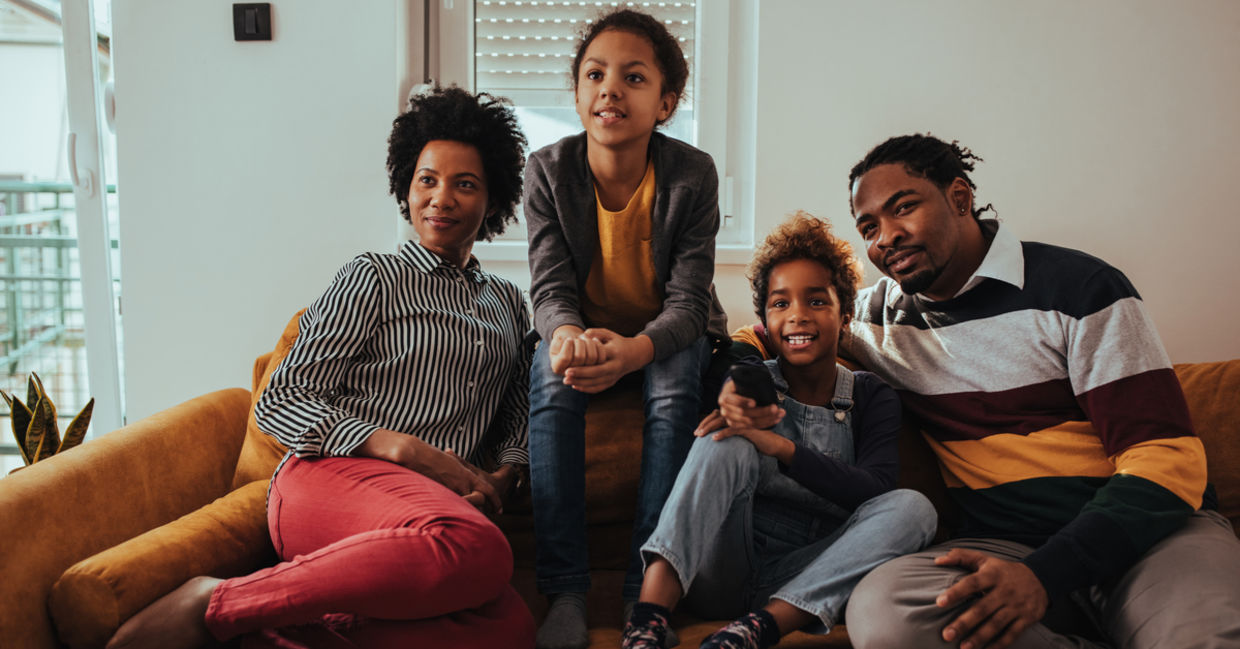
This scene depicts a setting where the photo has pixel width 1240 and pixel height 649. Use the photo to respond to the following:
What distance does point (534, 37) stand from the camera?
8.36 ft

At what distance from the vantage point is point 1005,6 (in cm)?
236

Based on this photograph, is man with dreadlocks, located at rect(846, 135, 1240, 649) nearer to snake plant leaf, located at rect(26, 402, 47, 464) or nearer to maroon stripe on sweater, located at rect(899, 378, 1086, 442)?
maroon stripe on sweater, located at rect(899, 378, 1086, 442)

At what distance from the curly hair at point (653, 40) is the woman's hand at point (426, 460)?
0.82 m

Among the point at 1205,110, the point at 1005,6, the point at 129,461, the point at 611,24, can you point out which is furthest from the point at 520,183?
the point at 1205,110

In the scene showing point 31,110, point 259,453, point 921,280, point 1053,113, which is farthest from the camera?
point 31,110

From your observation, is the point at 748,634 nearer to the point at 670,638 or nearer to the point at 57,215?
the point at 670,638

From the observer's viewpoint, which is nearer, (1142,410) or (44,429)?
(1142,410)

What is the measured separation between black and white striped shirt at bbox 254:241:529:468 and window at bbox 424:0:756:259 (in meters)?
0.82

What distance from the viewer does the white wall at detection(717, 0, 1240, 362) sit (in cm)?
236

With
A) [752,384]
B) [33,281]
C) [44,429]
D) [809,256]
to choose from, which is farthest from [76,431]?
[33,281]

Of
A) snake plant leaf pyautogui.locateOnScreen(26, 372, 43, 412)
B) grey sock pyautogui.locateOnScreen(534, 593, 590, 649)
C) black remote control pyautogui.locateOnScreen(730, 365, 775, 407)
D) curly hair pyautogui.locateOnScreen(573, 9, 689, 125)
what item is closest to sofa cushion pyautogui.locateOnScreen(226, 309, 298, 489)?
snake plant leaf pyautogui.locateOnScreen(26, 372, 43, 412)

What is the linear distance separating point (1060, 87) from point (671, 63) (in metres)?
1.36

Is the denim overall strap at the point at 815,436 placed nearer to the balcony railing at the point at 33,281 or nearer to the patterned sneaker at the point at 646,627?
the patterned sneaker at the point at 646,627

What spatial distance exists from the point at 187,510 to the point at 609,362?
0.96 metres
